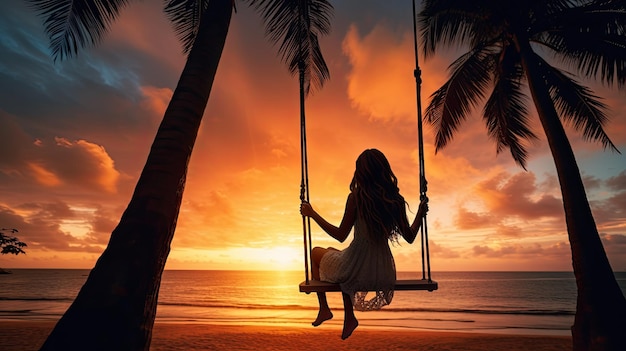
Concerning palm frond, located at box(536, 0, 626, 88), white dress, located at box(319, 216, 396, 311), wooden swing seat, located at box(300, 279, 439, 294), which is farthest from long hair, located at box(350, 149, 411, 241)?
palm frond, located at box(536, 0, 626, 88)

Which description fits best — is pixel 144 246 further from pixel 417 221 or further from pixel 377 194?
pixel 417 221

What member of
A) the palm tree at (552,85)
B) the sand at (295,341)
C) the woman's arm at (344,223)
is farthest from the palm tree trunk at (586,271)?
the sand at (295,341)

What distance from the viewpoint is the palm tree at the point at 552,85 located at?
5.71 metres

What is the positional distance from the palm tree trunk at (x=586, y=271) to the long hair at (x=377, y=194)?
3.67 m

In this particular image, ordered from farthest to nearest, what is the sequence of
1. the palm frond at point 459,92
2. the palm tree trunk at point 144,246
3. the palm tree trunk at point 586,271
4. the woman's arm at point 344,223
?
the palm frond at point 459,92 → the palm tree trunk at point 586,271 → the woman's arm at point 344,223 → the palm tree trunk at point 144,246

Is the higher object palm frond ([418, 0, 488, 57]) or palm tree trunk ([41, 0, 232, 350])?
palm frond ([418, 0, 488, 57])

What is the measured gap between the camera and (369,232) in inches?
147

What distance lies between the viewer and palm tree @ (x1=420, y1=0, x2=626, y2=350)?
571 cm

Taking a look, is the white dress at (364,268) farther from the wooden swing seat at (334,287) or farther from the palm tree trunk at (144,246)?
the palm tree trunk at (144,246)

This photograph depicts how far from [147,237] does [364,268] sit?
1769mm

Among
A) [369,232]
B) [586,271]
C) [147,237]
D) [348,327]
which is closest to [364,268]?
[369,232]

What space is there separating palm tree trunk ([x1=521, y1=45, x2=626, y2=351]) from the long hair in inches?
144

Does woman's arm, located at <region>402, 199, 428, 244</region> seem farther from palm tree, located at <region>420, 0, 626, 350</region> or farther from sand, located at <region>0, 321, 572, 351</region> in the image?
sand, located at <region>0, 321, 572, 351</region>

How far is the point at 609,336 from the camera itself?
5438mm
